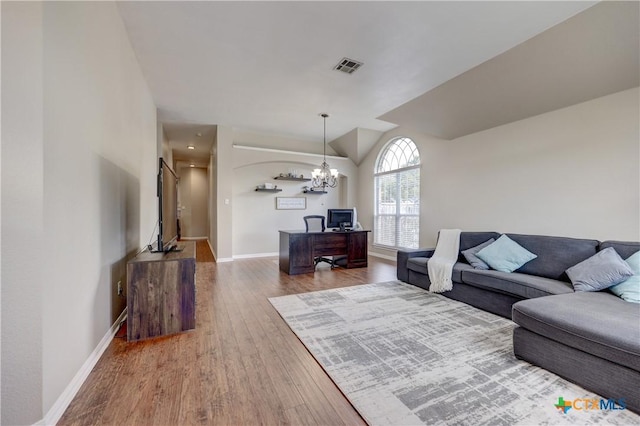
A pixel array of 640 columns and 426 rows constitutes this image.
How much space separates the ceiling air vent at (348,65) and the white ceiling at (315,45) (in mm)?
77

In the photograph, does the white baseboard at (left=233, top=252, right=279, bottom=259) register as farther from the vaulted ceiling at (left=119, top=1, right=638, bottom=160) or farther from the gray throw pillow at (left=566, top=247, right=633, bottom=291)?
the gray throw pillow at (left=566, top=247, right=633, bottom=291)

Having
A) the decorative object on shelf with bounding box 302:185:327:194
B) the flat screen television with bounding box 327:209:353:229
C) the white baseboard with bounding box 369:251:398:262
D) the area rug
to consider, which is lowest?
the area rug

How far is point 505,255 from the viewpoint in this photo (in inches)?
130

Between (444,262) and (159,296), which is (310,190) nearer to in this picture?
(444,262)

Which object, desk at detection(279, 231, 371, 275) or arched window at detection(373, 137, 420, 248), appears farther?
arched window at detection(373, 137, 420, 248)

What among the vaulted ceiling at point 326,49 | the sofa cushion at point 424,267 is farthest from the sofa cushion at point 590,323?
the vaulted ceiling at point 326,49

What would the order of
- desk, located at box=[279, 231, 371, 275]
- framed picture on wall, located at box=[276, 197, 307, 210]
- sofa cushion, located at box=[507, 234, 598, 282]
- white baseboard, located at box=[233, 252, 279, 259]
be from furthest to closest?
framed picture on wall, located at box=[276, 197, 307, 210], white baseboard, located at box=[233, 252, 279, 259], desk, located at box=[279, 231, 371, 275], sofa cushion, located at box=[507, 234, 598, 282]

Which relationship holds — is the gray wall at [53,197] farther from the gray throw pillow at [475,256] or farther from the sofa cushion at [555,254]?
the sofa cushion at [555,254]

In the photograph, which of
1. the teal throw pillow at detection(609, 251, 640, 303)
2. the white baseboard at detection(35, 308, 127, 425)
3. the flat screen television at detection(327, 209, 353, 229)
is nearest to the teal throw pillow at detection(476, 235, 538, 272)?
the teal throw pillow at detection(609, 251, 640, 303)

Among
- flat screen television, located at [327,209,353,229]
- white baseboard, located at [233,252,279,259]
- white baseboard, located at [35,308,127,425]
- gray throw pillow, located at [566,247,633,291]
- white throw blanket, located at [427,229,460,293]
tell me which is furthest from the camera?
white baseboard, located at [233,252,279,259]

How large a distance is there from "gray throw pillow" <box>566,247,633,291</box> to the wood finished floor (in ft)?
8.30

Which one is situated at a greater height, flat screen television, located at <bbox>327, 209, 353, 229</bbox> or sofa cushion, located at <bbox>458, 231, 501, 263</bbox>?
flat screen television, located at <bbox>327, 209, 353, 229</bbox>

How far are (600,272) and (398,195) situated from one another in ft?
13.5

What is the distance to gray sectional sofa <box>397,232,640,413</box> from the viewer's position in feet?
5.28
